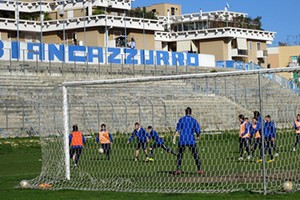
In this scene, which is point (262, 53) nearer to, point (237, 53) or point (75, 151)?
point (237, 53)

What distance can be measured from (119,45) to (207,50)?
1610 cm

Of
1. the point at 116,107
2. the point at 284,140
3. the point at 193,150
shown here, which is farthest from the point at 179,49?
the point at 193,150

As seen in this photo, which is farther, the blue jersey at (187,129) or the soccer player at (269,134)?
the soccer player at (269,134)

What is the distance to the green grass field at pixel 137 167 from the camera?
55.2ft

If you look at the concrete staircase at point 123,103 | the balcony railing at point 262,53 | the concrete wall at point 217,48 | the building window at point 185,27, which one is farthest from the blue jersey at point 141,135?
the balcony railing at point 262,53

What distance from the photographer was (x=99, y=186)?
1886 cm

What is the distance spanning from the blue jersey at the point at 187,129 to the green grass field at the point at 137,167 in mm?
908

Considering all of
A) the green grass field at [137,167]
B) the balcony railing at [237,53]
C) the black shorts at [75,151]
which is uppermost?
the balcony railing at [237,53]

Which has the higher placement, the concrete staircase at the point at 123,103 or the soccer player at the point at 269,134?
the concrete staircase at the point at 123,103

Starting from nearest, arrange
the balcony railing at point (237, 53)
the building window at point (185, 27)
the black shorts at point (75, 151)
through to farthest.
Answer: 1. the black shorts at point (75, 151)
2. the balcony railing at point (237, 53)
3. the building window at point (185, 27)

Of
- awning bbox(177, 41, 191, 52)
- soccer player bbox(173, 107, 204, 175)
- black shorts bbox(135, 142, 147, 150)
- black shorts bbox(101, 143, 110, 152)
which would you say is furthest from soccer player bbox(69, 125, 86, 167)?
awning bbox(177, 41, 191, 52)

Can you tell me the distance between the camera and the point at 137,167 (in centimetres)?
2402

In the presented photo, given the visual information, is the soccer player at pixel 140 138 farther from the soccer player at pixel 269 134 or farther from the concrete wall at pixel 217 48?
the concrete wall at pixel 217 48

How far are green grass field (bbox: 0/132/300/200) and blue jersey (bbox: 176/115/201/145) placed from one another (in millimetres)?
908
